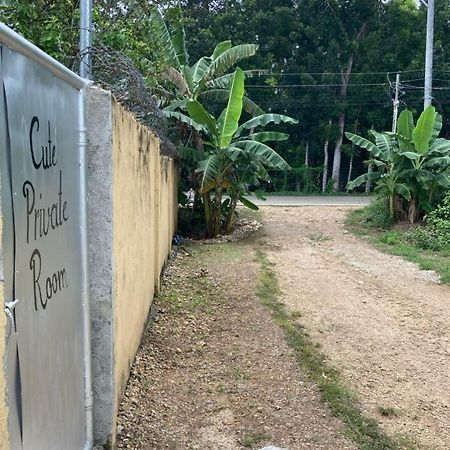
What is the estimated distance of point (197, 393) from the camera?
3727 mm

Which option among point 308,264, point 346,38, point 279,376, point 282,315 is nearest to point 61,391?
point 279,376

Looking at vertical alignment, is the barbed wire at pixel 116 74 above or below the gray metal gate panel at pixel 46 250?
above

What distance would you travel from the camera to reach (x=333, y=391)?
3.76 m

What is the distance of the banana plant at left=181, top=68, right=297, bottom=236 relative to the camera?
1027 centimetres

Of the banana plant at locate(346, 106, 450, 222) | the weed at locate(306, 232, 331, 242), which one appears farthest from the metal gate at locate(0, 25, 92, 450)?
the banana plant at locate(346, 106, 450, 222)

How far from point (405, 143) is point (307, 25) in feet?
57.3

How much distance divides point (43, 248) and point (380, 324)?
454cm

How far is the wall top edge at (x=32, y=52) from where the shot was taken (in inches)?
59.8

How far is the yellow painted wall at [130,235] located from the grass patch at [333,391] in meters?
1.39

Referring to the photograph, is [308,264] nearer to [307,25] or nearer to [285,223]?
[285,223]

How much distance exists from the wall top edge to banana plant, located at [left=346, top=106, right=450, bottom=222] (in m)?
11.1

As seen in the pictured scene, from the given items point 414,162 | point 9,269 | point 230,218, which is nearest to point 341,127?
point 414,162

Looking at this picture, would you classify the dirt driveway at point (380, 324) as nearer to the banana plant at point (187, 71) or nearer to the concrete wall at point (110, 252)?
the concrete wall at point (110, 252)

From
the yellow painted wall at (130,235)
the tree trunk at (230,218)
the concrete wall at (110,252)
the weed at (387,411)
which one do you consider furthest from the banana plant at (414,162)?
the concrete wall at (110,252)
